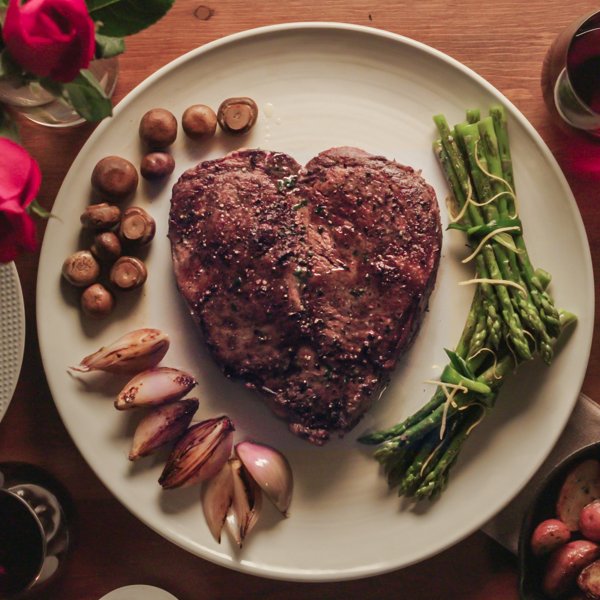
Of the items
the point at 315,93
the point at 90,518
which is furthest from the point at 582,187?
the point at 90,518

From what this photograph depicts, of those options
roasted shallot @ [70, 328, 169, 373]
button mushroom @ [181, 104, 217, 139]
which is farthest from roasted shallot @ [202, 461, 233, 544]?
button mushroom @ [181, 104, 217, 139]

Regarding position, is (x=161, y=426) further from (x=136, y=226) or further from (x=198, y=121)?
(x=198, y=121)

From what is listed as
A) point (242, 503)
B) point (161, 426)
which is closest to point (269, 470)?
point (242, 503)

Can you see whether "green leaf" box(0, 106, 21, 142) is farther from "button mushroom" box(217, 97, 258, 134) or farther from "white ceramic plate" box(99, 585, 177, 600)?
"white ceramic plate" box(99, 585, 177, 600)

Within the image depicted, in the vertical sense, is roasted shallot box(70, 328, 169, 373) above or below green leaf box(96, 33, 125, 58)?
below

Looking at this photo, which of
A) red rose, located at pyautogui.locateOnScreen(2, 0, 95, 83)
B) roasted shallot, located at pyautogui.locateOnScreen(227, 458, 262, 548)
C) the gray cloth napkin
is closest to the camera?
red rose, located at pyautogui.locateOnScreen(2, 0, 95, 83)

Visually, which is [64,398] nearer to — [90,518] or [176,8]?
[90,518]
